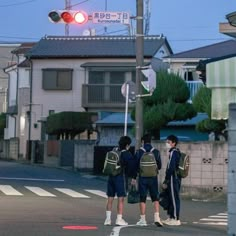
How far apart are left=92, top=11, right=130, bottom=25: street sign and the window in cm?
2976

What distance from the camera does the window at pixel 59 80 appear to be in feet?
154

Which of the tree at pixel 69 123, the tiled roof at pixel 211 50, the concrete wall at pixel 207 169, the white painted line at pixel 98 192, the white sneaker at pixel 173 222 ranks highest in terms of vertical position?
the tiled roof at pixel 211 50

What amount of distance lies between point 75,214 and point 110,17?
18.7 ft

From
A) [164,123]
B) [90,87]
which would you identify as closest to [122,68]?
[90,87]

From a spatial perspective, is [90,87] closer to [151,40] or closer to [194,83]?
[151,40]

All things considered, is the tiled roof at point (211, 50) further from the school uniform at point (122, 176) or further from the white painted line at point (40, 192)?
the school uniform at point (122, 176)

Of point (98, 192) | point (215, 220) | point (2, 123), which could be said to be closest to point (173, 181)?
point (215, 220)

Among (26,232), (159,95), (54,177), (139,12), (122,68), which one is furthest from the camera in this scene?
(122,68)

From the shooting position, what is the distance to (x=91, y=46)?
48125mm

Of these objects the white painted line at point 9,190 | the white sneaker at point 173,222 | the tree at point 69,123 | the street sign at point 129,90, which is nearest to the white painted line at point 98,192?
the white painted line at point 9,190

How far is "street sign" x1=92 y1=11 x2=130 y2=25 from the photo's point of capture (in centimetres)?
1717

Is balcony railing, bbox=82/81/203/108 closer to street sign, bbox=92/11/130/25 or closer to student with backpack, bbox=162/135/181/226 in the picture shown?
street sign, bbox=92/11/130/25

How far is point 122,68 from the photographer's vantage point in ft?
151

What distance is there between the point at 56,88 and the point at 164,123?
24284 mm
